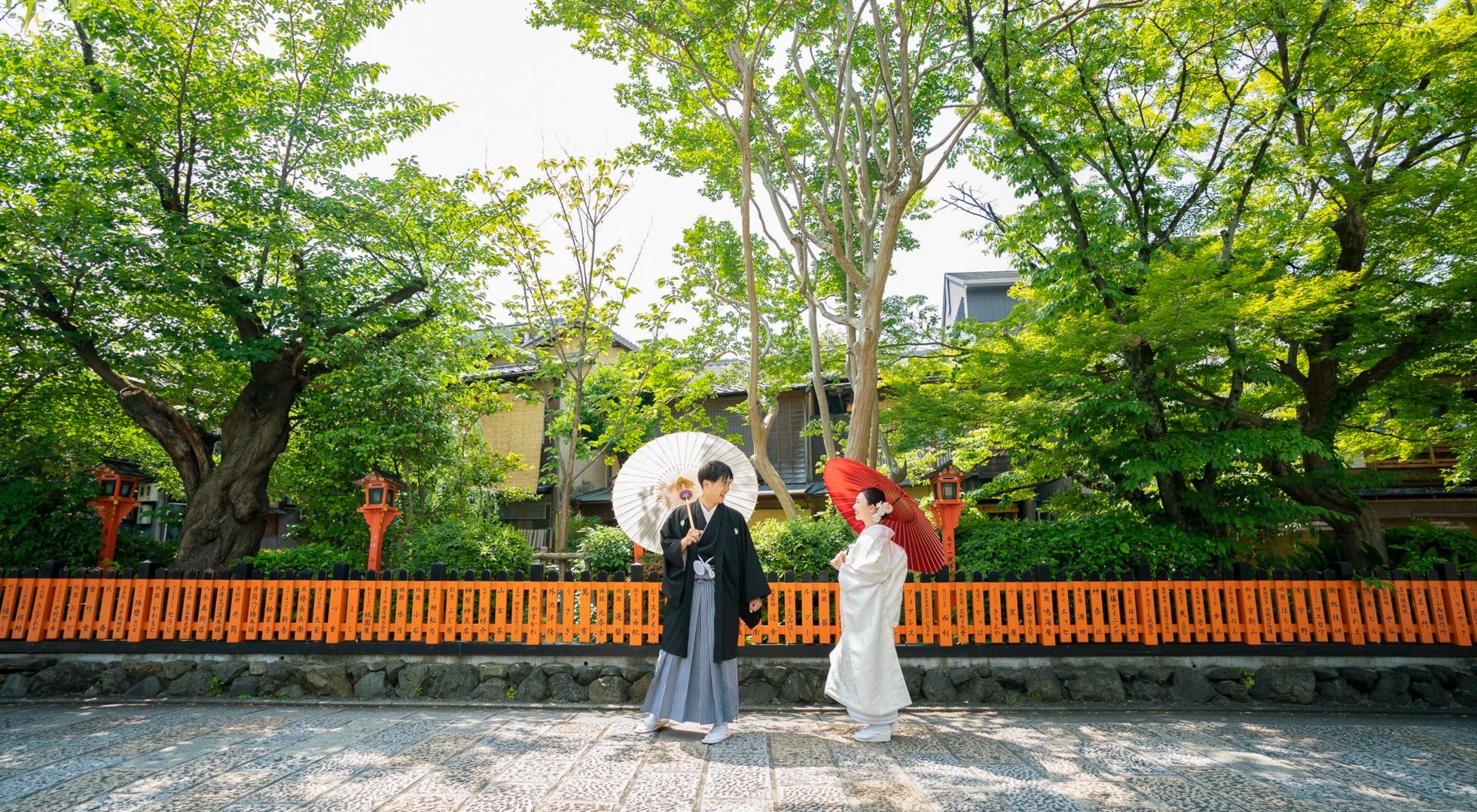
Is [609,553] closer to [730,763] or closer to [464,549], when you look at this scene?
[464,549]

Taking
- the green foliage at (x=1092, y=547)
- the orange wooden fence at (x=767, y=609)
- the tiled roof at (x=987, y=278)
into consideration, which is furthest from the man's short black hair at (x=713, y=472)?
the tiled roof at (x=987, y=278)

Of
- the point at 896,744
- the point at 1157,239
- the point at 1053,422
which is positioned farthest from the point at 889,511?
the point at 1157,239

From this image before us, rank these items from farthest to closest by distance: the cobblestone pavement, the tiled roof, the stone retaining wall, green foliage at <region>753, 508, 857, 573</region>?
the tiled roof < green foliage at <region>753, 508, 857, 573</region> < the stone retaining wall < the cobblestone pavement

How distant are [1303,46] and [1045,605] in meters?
7.98

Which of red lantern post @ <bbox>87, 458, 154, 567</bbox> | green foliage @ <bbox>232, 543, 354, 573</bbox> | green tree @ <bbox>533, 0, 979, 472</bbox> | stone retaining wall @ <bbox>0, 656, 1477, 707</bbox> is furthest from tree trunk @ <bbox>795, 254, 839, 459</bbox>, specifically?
red lantern post @ <bbox>87, 458, 154, 567</bbox>

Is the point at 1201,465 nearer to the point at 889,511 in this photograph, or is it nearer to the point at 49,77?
the point at 889,511

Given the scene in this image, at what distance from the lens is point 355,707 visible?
6465mm

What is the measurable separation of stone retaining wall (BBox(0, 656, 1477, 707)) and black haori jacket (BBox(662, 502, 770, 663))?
70.5 inches

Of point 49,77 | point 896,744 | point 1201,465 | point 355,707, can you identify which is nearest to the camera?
point 896,744

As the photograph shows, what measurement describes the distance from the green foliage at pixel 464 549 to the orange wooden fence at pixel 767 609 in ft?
2.81

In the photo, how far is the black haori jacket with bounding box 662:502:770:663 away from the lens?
5098mm

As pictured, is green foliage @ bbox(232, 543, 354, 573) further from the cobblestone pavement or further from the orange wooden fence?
the cobblestone pavement

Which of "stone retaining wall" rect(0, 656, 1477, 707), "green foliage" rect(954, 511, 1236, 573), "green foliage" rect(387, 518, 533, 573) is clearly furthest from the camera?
"green foliage" rect(387, 518, 533, 573)

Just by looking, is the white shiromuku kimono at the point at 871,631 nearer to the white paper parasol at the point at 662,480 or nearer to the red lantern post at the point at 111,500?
the white paper parasol at the point at 662,480
